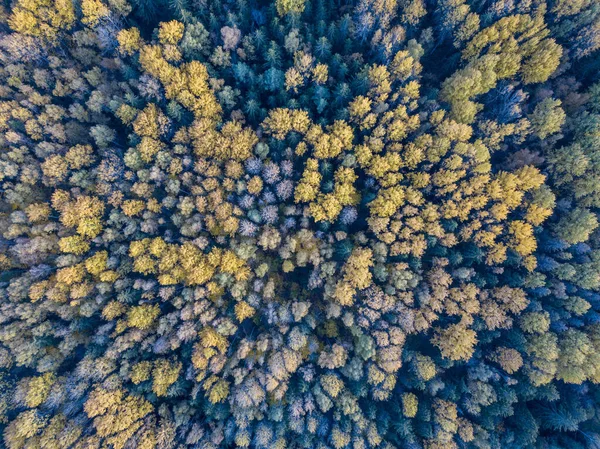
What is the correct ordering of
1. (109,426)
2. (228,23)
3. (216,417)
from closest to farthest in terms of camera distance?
(109,426), (216,417), (228,23)

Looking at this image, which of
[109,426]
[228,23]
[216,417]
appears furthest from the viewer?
[228,23]

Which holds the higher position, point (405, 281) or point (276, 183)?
point (276, 183)

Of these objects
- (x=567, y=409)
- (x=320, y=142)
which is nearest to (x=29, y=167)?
(x=320, y=142)

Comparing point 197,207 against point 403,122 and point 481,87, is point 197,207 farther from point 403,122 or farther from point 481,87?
point 481,87

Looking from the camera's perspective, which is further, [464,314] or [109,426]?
[464,314]

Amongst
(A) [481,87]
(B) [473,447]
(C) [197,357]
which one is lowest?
(B) [473,447]

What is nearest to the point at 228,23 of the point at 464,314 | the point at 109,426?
the point at 464,314
